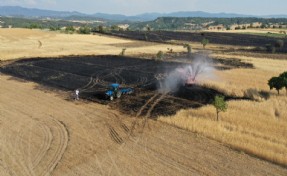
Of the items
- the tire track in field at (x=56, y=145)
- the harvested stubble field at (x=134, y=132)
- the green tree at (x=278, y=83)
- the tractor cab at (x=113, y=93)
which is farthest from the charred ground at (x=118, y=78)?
the tire track in field at (x=56, y=145)

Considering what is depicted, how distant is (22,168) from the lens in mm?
19922

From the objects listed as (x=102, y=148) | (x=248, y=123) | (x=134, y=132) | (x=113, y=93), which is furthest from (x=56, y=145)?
(x=248, y=123)

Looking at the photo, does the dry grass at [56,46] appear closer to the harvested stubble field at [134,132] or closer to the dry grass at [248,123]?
the harvested stubble field at [134,132]

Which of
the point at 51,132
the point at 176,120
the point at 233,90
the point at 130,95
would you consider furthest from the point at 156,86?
the point at 51,132

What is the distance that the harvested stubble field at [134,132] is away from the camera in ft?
66.6

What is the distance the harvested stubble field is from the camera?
20297 millimetres

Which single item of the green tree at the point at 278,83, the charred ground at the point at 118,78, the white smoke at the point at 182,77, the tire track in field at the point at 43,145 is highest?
the green tree at the point at 278,83

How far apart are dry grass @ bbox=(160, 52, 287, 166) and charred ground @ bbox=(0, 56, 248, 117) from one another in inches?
99.5

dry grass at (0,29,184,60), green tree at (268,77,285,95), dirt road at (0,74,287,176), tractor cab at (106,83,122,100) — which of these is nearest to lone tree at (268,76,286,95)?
green tree at (268,77,285,95)

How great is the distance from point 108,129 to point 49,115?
248 inches

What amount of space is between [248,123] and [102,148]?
12.3m

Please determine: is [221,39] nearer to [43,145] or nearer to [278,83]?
[278,83]

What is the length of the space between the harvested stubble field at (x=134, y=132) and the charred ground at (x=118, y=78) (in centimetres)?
13

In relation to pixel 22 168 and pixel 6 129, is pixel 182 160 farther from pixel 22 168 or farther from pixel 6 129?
pixel 6 129
